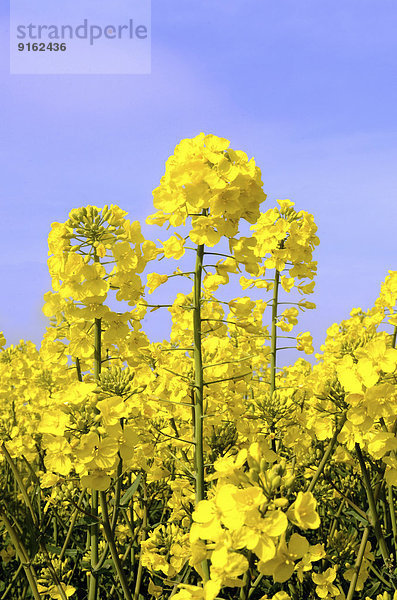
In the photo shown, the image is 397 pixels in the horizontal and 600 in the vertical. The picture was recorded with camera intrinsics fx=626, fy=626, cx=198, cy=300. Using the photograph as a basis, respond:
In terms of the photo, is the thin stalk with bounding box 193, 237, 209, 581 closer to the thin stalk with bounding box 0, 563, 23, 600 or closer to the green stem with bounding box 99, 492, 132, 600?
the green stem with bounding box 99, 492, 132, 600

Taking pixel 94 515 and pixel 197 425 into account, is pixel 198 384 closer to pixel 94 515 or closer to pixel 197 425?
pixel 197 425

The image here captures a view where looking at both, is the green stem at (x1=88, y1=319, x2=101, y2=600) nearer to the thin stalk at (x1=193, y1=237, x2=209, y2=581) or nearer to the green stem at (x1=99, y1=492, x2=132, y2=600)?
the green stem at (x1=99, y1=492, x2=132, y2=600)

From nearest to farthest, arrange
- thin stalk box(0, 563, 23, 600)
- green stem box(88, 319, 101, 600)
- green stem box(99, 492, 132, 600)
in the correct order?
green stem box(99, 492, 132, 600)
green stem box(88, 319, 101, 600)
thin stalk box(0, 563, 23, 600)

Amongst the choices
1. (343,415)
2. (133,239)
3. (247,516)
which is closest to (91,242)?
(133,239)

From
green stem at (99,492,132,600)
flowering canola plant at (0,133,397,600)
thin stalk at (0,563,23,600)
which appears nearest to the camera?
flowering canola plant at (0,133,397,600)

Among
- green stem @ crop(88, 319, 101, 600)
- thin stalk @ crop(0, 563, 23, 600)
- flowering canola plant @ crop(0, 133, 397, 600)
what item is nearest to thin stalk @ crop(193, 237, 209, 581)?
flowering canola plant @ crop(0, 133, 397, 600)

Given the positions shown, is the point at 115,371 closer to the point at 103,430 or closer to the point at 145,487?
the point at 103,430

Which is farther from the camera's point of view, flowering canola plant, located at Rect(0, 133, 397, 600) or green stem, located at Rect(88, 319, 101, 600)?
green stem, located at Rect(88, 319, 101, 600)

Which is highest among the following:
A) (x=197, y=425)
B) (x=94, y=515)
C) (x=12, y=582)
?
(x=197, y=425)

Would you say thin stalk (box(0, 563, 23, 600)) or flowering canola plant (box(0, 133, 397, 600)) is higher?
flowering canola plant (box(0, 133, 397, 600))

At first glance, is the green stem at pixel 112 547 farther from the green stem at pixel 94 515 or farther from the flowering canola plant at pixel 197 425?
the green stem at pixel 94 515

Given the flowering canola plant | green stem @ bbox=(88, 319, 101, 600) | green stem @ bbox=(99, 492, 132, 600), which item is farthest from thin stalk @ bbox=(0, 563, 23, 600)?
green stem @ bbox=(99, 492, 132, 600)

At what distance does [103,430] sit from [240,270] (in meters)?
1.02

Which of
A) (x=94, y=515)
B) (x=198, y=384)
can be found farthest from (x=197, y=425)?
(x=94, y=515)
